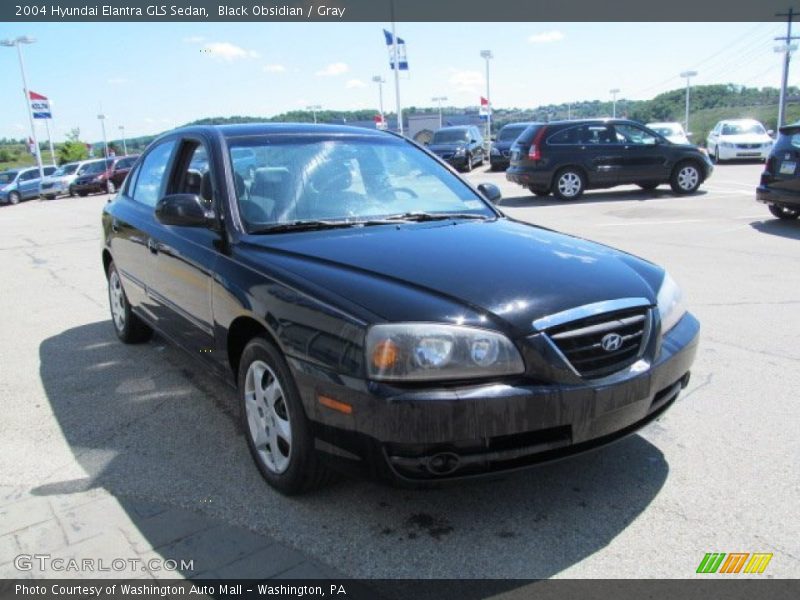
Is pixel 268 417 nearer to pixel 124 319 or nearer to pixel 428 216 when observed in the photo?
pixel 428 216

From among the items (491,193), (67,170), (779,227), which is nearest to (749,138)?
(779,227)

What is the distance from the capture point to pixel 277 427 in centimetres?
302

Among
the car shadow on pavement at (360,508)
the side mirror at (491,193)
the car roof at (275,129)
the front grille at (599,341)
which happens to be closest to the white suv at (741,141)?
the side mirror at (491,193)

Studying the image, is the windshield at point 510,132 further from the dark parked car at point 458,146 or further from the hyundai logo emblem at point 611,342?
the hyundai logo emblem at point 611,342

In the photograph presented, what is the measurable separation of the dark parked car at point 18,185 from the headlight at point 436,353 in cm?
3392

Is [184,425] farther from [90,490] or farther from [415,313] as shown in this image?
[415,313]

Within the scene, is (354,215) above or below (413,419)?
above

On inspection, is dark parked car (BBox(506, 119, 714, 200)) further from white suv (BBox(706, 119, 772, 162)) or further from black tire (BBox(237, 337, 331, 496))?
black tire (BBox(237, 337, 331, 496))

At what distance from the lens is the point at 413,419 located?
94.7 inches

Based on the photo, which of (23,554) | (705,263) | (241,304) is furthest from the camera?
(705,263)

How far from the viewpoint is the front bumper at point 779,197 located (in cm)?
993

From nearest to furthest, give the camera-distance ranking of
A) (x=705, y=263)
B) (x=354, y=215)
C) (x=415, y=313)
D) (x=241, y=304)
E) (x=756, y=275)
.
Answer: (x=415, y=313)
(x=241, y=304)
(x=354, y=215)
(x=756, y=275)
(x=705, y=263)

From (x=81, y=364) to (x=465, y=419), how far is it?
382cm

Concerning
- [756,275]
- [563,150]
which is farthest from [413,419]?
[563,150]
